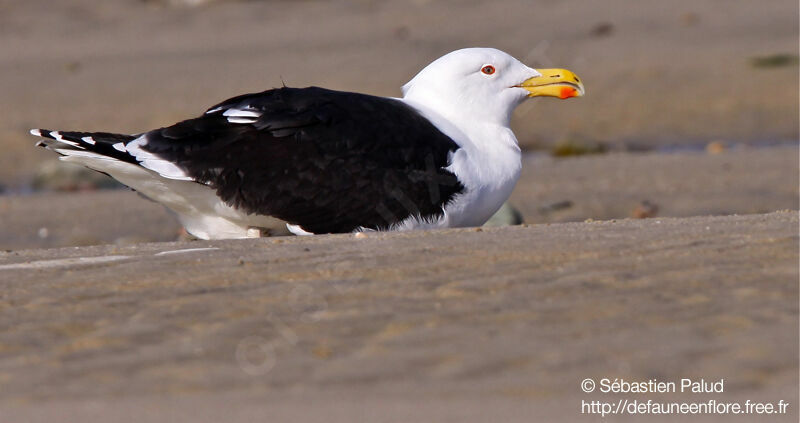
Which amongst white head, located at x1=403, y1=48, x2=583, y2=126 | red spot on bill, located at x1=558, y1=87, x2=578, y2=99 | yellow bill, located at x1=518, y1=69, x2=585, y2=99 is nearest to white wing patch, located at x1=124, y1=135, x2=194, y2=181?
white head, located at x1=403, y1=48, x2=583, y2=126

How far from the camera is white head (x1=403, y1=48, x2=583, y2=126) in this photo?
640 centimetres

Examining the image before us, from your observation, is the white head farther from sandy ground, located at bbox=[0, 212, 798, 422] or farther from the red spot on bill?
sandy ground, located at bbox=[0, 212, 798, 422]

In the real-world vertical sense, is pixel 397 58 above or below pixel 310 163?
above

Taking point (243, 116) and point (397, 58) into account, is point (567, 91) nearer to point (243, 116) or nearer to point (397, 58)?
point (243, 116)

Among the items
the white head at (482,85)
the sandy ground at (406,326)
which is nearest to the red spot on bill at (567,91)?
the white head at (482,85)

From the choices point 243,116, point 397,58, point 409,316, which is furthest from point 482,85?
point 397,58

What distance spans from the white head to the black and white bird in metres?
0.53

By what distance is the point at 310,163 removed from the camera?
5656 millimetres

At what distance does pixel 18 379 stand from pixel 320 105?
234cm

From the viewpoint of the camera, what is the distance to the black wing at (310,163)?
18.5 ft

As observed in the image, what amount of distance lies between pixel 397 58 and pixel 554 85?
8.65 m

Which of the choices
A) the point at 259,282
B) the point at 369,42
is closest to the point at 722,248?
the point at 259,282

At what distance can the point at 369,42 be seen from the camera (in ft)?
53.2

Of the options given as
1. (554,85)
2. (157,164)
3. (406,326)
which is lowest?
(406,326)
